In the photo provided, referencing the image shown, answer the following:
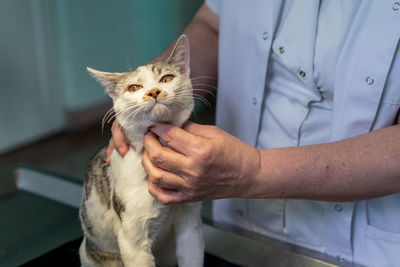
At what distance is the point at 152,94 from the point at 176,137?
90 millimetres

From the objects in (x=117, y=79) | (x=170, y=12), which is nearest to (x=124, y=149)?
(x=117, y=79)

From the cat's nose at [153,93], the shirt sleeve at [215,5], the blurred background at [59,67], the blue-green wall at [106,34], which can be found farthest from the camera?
the blue-green wall at [106,34]

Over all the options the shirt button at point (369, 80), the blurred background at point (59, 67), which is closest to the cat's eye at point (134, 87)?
the shirt button at point (369, 80)

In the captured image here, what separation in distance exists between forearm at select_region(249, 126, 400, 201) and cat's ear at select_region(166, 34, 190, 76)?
248 mm

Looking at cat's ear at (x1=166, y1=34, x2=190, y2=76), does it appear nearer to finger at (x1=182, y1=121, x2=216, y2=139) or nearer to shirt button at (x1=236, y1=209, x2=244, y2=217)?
finger at (x1=182, y1=121, x2=216, y2=139)

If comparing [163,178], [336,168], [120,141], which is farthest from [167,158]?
[336,168]

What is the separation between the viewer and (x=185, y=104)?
0.86 meters

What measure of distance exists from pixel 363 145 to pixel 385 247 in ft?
0.96

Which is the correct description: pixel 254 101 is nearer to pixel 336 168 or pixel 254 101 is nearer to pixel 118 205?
pixel 336 168

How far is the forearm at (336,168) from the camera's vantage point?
2.70 feet

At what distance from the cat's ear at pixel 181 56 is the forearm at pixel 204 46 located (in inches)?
9.3

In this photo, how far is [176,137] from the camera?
816 millimetres

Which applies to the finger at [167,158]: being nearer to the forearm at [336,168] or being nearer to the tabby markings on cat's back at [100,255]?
the forearm at [336,168]

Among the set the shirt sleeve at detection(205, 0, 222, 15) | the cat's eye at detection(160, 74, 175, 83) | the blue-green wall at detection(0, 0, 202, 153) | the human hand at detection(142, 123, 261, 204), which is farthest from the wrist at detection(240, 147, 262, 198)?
the blue-green wall at detection(0, 0, 202, 153)
